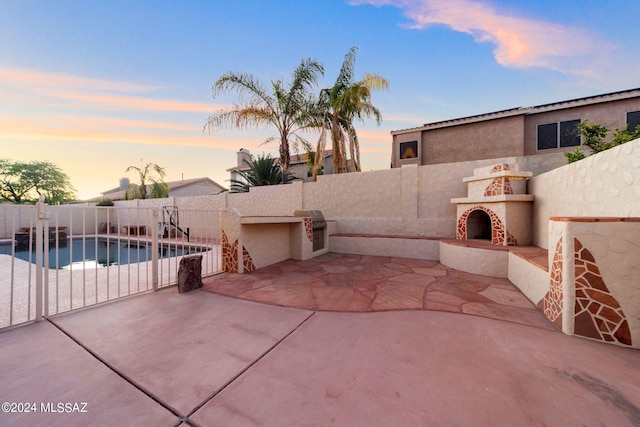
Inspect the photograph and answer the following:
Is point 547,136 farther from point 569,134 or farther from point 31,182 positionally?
point 31,182

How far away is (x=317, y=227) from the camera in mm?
7133

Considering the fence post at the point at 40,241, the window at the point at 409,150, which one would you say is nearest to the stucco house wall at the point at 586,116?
the window at the point at 409,150

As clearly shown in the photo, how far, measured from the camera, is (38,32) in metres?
5.15

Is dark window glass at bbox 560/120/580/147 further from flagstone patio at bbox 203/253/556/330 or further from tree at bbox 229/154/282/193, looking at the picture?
tree at bbox 229/154/282/193

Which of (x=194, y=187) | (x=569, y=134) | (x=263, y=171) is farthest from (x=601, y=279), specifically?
(x=194, y=187)

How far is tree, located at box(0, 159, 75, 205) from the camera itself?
68.2 ft

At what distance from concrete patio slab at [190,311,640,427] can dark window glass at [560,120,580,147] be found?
1030 cm


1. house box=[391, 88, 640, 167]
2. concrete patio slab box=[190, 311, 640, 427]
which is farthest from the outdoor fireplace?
house box=[391, 88, 640, 167]

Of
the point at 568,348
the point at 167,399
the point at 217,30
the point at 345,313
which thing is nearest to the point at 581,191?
the point at 568,348

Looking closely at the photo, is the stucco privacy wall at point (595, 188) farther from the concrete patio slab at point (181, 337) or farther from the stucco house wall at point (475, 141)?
the stucco house wall at point (475, 141)

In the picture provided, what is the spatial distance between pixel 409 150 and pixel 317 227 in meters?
7.30

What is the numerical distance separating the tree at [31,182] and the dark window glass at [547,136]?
1401 inches

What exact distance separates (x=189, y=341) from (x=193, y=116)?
9652 millimetres

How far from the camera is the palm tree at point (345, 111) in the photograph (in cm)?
891
